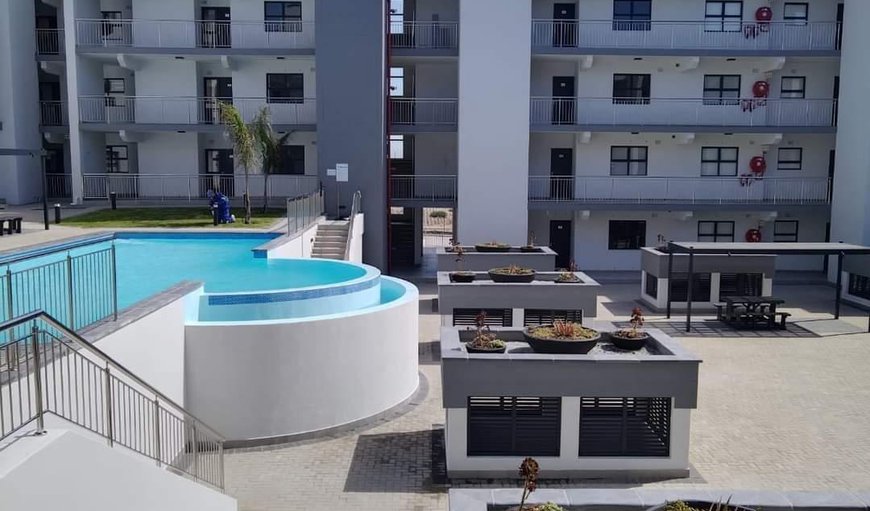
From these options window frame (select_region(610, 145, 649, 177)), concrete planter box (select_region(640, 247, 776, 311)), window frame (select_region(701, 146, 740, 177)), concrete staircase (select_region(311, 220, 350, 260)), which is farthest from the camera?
window frame (select_region(701, 146, 740, 177))

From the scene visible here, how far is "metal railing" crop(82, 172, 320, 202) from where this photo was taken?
29.8m

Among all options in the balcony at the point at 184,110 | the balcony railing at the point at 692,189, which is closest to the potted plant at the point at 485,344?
the balcony railing at the point at 692,189

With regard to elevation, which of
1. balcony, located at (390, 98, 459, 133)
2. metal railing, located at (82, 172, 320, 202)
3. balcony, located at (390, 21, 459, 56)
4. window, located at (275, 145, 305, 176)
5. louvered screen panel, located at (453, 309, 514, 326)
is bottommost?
louvered screen panel, located at (453, 309, 514, 326)

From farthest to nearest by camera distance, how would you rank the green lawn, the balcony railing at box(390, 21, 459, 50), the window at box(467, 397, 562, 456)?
the balcony railing at box(390, 21, 459, 50) → the green lawn → the window at box(467, 397, 562, 456)

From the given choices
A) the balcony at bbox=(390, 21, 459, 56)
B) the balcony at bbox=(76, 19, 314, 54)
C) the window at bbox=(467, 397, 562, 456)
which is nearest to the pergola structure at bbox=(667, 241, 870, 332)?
the window at bbox=(467, 397, 562, 456)

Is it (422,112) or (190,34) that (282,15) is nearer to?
(190,34)

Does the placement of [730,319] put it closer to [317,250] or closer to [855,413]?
[855,413]

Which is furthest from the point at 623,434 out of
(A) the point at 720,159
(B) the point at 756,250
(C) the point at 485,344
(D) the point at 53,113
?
(D) the point at 53,113

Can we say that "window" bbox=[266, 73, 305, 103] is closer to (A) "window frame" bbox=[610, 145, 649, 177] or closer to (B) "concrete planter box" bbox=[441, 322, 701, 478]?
(A) "window frame" bbox=[610, 145, 649, 177]

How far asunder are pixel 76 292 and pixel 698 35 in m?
25.7

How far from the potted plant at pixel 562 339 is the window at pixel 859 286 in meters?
16.3

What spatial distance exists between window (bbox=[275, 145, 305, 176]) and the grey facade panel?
3799mm

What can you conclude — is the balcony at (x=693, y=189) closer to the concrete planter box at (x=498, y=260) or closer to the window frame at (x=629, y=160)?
the window frame at (x=629, y=160)

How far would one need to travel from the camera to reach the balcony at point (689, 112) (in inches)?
1135
